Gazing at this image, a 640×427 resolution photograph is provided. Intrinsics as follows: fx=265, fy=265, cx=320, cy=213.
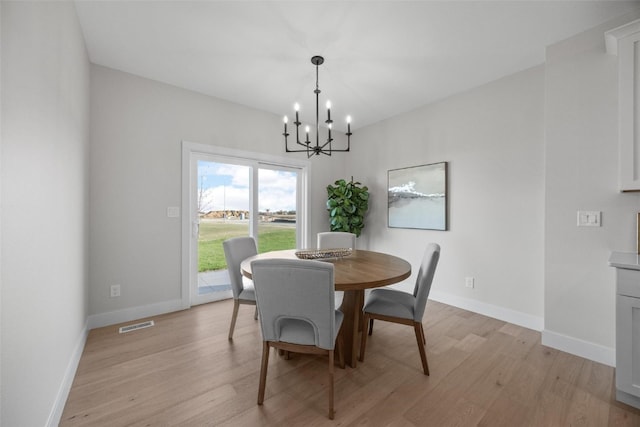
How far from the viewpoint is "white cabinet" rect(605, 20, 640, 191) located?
178 centimetres

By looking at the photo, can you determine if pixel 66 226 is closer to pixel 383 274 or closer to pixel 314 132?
pixel 383 274

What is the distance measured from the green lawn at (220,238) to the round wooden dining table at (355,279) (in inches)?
59.5

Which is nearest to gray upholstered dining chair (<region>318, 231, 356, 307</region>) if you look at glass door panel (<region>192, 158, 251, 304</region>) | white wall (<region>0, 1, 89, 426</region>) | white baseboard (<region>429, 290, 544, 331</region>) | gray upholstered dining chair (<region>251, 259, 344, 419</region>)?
glass door panel (<region>192, 158, 251, 304</region>)

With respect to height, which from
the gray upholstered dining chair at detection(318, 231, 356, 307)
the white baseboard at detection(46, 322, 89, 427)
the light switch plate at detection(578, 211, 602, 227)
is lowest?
the white baseboard at detection(46, 322, 89, 427)

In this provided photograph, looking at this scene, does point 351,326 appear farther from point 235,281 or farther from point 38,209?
point 38,209

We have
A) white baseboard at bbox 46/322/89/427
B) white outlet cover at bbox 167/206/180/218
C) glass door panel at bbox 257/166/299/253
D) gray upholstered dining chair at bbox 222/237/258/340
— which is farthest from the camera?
glass door panel at bbox 257/166/299/253

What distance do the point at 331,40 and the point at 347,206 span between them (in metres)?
2.28

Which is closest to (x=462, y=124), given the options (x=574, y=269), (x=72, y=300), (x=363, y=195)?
(x=363, y=195)

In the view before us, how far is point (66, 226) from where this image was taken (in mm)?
1739

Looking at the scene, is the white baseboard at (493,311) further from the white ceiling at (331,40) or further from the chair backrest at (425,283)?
the white ceiling at (331,40)

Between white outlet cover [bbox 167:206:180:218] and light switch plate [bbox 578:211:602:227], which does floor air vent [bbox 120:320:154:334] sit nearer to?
white outlet cover [bbox 167:206:180:218]

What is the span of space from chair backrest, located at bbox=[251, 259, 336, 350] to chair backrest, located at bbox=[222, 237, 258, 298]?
2.99 feet

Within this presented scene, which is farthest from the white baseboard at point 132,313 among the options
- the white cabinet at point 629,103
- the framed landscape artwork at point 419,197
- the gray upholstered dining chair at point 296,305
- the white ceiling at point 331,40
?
the white cabinet at point 629,103

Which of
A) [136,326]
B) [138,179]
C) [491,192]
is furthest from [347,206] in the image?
[136,326]
